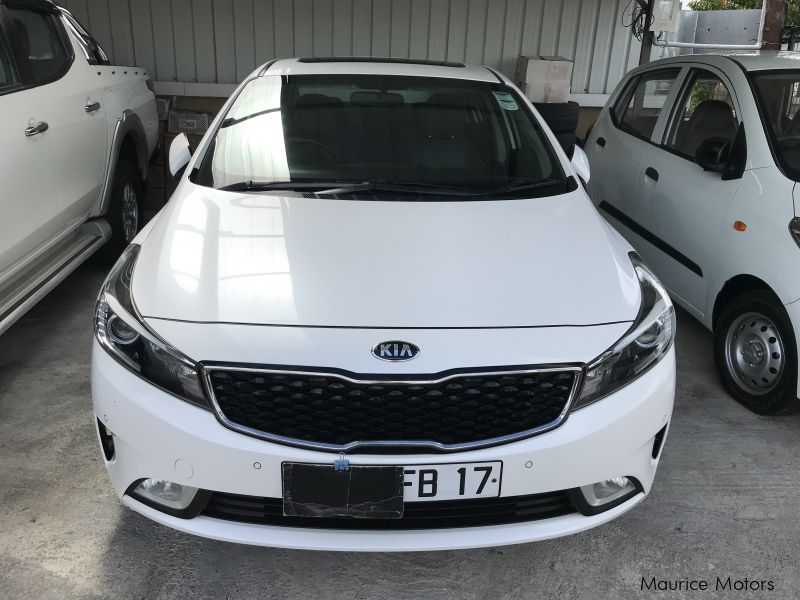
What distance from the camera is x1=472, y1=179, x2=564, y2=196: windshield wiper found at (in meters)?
2.62

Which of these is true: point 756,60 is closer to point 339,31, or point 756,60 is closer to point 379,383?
point 379,383

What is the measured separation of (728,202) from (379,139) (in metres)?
1.60

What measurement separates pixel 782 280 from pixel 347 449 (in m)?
1.98

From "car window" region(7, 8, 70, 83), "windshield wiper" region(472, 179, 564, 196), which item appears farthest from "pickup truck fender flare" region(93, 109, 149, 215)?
"windshield wiper" region(472, 179, 564, 196)

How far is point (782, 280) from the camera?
9.24 feet

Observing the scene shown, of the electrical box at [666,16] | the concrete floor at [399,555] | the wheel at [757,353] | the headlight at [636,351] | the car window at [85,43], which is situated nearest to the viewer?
the headlight at [636,351]

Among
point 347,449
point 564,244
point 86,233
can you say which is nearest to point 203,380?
→ point 347,449

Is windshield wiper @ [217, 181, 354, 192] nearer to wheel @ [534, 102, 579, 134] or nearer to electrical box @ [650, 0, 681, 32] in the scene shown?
wheel @ [534, 102, 579, 134]

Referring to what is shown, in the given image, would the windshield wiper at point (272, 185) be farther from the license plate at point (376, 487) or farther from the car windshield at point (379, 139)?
the license plate at point (376, 487)

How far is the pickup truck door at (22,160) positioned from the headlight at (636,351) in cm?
243

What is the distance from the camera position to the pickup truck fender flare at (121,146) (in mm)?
4121

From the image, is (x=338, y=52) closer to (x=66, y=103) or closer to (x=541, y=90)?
(x=541, y=90)

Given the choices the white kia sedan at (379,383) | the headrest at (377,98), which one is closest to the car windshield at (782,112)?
the white kia sedan at (379,383)

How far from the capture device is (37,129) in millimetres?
3246
